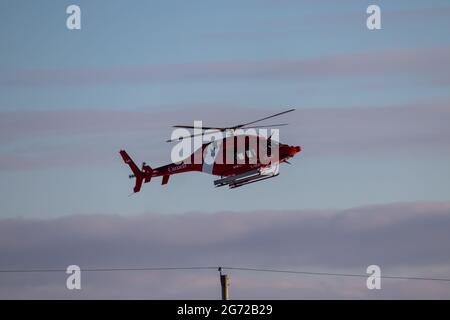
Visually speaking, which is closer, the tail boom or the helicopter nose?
the helicopter nose

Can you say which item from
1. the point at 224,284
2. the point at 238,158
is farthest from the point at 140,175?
the point at 224,284

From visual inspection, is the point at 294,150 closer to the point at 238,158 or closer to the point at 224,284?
the point at 238,158

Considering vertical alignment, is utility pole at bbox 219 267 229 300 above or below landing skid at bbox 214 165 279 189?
below

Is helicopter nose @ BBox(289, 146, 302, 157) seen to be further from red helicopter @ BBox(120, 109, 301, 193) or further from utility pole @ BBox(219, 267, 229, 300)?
utility pole @ BBox(219, 267, 229, 300)

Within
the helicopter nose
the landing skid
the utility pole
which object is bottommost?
the utility pole

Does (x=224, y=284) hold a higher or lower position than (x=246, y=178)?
lower

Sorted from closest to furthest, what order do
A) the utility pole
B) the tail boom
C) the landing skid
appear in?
1. the utility pole
2. the landing skid
3. the tail boom

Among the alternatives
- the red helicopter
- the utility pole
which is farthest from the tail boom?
the utility pole

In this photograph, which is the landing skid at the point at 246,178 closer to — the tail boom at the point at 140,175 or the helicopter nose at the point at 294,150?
the helicopter nose at the point at 294,150
